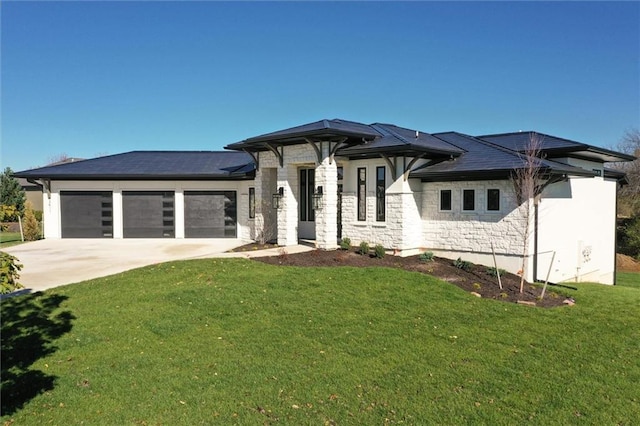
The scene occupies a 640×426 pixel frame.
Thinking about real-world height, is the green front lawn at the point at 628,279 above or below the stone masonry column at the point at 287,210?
below

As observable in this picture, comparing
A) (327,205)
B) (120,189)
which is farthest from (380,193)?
(120,189)

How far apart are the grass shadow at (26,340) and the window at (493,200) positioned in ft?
36.9

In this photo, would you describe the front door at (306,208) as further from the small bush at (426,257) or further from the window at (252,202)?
the small bush at (426,257)

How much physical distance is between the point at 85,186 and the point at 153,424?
1814 centimetres

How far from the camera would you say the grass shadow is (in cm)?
543

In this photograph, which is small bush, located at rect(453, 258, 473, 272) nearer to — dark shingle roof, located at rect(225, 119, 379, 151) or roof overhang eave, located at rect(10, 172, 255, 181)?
dark shingle roof, located at rect(225, 119, 379, 151)

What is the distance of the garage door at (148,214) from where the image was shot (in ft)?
67.1

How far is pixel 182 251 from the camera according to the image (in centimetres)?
1584

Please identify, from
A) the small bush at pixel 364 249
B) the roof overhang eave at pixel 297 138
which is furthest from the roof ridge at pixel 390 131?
the small bush at pixel 364 249

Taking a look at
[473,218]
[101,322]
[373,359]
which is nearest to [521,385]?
[373,359]

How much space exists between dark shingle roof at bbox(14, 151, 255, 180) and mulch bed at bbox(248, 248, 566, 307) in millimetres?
6857

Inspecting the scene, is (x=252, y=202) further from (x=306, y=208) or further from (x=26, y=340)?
(x=26, y=340)

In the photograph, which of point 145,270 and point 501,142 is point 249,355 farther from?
point 501,142

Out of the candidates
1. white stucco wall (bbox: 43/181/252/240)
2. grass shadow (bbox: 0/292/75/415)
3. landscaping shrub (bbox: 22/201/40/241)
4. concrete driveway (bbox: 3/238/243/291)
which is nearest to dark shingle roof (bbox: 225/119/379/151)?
white stucco wall (bbox: 43/181/252/240)
